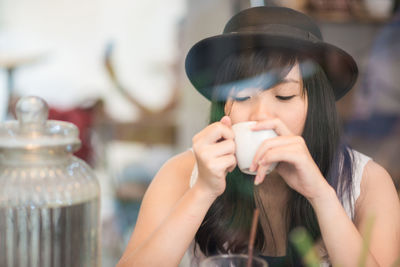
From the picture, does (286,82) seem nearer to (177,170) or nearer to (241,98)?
(241,98)

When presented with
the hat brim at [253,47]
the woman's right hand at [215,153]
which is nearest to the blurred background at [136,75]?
the hat brim at [253,47]

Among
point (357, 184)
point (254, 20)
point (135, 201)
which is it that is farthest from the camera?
point (135, 201)

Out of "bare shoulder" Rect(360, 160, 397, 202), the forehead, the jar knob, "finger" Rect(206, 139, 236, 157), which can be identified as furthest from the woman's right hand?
"bare shoulder" Rect(360, 160, 397, 202)

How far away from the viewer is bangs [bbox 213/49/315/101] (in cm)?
78

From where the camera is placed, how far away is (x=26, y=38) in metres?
3.45

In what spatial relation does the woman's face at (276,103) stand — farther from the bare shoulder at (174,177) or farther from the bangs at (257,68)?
the bare shoulder at (174,177)

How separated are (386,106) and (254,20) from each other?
49.0 inches

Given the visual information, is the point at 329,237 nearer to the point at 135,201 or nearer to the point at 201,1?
the point at 201,1

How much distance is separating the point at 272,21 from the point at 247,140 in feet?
0.77

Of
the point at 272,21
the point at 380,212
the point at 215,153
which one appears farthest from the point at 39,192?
the point at 380,212

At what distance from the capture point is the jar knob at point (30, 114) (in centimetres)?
58

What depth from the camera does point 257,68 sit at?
0.81m

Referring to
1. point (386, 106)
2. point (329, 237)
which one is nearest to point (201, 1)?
point (386, 106)

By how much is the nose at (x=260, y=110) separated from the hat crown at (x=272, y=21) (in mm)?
124
